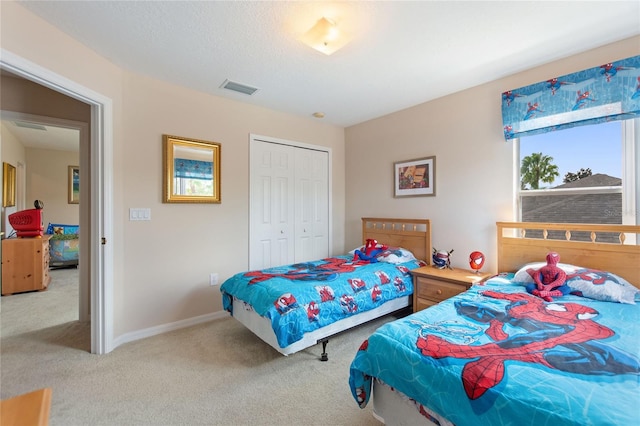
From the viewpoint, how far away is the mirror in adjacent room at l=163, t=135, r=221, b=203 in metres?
2.90

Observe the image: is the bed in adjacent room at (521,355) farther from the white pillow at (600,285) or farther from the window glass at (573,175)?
the window glass at (573,175)

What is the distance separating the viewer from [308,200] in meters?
4.10

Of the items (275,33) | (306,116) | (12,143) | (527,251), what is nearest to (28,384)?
(275,33)

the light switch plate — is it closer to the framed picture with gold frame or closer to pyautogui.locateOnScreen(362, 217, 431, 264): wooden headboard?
pyautogui.locateOnScreen(362, 217, 431, 264): wooden headboard

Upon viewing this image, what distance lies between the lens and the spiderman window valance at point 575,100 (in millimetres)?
2082

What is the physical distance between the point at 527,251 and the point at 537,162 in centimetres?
86

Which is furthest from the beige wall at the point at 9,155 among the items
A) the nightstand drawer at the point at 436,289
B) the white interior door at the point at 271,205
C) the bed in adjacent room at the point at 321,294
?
the nightstand drawer at the point at 436,289

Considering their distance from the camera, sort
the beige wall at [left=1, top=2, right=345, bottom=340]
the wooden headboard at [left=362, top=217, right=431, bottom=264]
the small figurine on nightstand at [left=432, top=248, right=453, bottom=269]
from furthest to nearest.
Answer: the wooden headboard at [left=362, top=217, right=431, bottom=264] → the small figurine on nightstand at [left=432, top=248, right=453, bottom=269] → the beige wall at [left=1, top=2, right=345, bottom=340]

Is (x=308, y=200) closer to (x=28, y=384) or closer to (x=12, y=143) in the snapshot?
(x=28, y=384)

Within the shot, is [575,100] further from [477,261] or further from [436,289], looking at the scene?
[436,289]

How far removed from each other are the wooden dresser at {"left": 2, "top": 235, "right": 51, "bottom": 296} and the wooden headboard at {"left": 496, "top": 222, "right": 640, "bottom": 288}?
6131mm

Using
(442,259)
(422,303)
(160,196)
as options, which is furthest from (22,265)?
(442,259)

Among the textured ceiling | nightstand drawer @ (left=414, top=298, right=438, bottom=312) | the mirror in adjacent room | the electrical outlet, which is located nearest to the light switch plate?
the mirror in adjacent room

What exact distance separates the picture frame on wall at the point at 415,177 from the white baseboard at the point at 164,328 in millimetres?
2704
